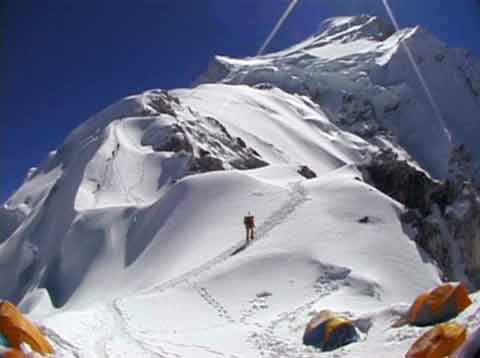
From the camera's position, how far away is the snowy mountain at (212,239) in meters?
14.1

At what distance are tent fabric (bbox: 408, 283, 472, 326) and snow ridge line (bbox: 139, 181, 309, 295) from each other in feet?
29.2

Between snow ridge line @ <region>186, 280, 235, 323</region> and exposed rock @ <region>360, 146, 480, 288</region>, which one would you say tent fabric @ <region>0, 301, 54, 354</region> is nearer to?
snow ridge line @ <region>186, 280, 235, 323</region>

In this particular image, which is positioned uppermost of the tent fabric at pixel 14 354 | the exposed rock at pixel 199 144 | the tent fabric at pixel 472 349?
the exposed rock at pixel 199 144

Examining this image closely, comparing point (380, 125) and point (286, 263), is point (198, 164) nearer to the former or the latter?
point (286, 263)

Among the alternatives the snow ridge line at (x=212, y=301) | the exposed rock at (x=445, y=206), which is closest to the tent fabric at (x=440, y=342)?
the snow ridge line at (x=212, y=301)

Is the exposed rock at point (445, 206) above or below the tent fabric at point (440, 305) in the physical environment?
below

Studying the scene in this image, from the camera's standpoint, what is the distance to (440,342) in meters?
9.44

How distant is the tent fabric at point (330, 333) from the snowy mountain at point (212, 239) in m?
0.33

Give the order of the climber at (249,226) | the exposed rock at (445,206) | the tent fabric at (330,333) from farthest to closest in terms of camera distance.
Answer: the exposed rock at (445,206) < the climber at (249,226) < the tent fabric at (330,333)

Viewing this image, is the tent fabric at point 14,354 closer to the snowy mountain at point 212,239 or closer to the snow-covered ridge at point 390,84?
the snowy mountain at point 212,239

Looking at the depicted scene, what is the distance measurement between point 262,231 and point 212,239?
7.90 feet

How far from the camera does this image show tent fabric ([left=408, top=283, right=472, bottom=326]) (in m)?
11.7

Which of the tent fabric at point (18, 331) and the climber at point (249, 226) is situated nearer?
the tent fabric at point (18, 331)

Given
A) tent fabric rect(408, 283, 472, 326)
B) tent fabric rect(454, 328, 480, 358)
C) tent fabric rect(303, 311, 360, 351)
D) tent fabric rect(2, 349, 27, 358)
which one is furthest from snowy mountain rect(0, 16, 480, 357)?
tent fabric rect(454, 328, 480, 358)
